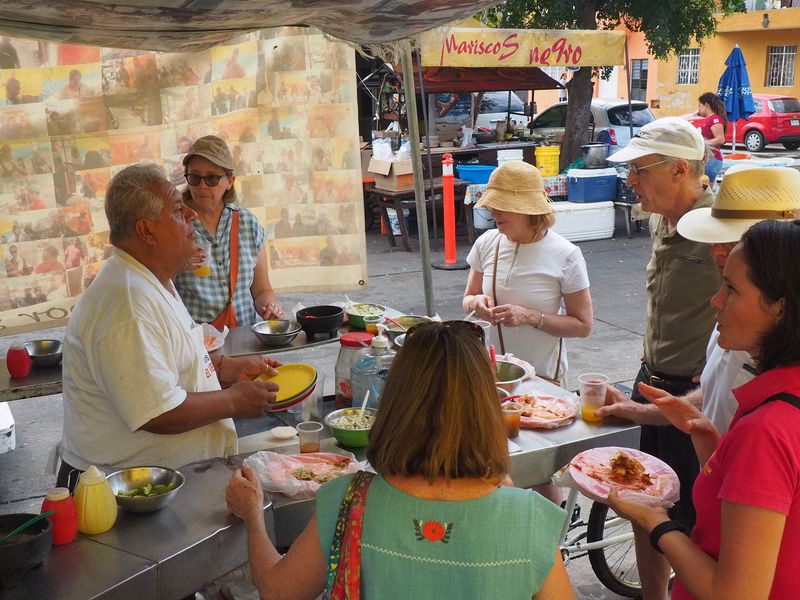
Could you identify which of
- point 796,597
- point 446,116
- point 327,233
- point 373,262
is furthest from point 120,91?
point 446,116

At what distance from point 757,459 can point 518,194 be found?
2.39m

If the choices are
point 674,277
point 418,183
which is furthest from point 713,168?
point 674,277

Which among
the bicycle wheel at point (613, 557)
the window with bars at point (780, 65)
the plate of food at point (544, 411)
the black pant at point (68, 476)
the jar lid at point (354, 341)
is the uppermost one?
the window with bars at point (780, 65)

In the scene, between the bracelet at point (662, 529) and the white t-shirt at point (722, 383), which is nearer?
the bracelet at point (662, 529)

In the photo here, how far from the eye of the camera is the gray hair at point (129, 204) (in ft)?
8.81

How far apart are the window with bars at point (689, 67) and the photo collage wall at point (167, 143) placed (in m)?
26.2

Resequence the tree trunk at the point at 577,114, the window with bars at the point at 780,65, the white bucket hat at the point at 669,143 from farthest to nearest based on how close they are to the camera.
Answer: the window with bars at the point at 780,65
the tree trunk at the point at 577,114
the white bucket hat at the point at 669,143

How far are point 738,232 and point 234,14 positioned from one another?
220 centimetres

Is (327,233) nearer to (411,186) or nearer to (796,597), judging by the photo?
Result: (796,597)

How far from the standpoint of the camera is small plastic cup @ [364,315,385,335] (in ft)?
13.2

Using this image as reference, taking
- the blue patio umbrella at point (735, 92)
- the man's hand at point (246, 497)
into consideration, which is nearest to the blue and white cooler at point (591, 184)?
the blue patio umbrella at point (735, 92)

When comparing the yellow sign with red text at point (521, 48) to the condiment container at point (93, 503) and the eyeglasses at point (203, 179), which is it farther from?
the condiment container at point (93, 503)

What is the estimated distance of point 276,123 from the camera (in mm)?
5258

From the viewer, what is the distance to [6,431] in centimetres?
526
